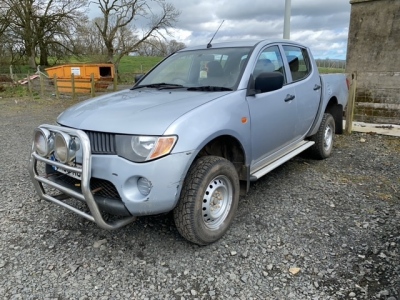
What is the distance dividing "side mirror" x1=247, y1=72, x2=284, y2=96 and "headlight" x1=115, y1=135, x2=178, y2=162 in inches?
46.7

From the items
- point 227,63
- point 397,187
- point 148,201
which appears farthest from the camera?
point 397,187

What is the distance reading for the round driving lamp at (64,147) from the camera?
2.53 m

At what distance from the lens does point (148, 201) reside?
2404 millimetres

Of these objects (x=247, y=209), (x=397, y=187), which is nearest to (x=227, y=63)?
(x=247, y=209)

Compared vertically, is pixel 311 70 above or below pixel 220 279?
above

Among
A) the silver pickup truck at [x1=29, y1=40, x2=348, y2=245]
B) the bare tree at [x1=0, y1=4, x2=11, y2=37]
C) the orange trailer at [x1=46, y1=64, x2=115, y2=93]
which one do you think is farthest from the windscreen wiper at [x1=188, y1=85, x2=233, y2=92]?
the bare tree at [x1=0, y1=4, x2=11, y2=37]

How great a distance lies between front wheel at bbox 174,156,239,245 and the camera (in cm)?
261

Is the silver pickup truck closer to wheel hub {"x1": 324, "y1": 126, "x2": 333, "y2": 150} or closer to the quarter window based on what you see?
the quarter window

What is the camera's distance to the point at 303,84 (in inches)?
166

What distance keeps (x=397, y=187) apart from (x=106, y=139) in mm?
3672

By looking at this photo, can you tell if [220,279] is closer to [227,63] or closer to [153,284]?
[153,284]

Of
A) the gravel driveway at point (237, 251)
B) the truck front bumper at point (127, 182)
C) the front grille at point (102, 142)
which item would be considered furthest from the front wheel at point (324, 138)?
the front grille at point (102, 142)

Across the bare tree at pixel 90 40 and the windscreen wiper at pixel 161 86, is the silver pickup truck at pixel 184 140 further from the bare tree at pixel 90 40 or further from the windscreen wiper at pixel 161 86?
the bare tree at pixel 90 40

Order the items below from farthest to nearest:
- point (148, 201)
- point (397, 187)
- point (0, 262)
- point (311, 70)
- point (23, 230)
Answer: point (311, 70)
point (397, 187)
point (23, 230)
point (0, 262)
point (148, 201)
